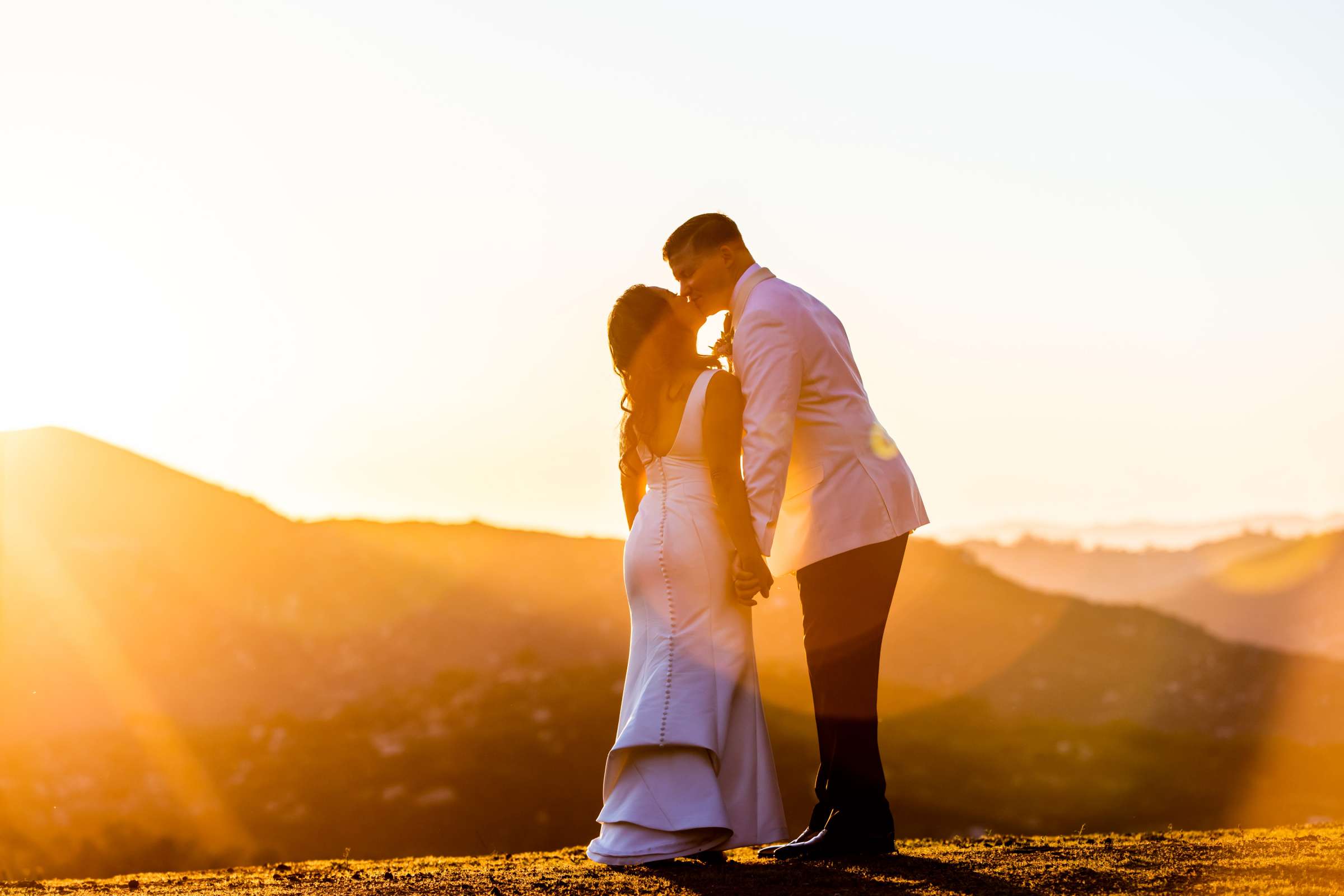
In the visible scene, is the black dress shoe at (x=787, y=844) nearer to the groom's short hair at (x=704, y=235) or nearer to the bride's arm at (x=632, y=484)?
the bride's arm at (x=632, y=484)

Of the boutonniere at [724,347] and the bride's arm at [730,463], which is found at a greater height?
the boutonniere at [724,347]

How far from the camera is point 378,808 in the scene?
127 feet

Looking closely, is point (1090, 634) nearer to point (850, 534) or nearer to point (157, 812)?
point (157, 812)

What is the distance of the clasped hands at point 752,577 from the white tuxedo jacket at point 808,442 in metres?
0.07

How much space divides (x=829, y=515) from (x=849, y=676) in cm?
72

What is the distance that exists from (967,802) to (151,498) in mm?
31161

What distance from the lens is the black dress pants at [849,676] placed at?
5.57 m

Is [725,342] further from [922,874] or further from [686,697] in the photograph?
[922,874]

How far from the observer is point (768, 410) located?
18.3 ft

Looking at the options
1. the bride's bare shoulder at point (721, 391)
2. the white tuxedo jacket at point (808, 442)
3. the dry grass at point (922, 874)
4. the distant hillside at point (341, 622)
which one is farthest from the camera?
the distant hillside at point (341, 622)

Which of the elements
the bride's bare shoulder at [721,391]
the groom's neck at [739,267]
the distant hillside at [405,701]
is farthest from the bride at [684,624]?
the distant hillside at [405,701]

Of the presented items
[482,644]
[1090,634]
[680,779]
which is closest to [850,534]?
[680,779]

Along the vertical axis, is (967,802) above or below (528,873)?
below

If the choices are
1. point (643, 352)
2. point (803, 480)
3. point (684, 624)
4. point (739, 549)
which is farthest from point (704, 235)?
Result: point (684, 624)
